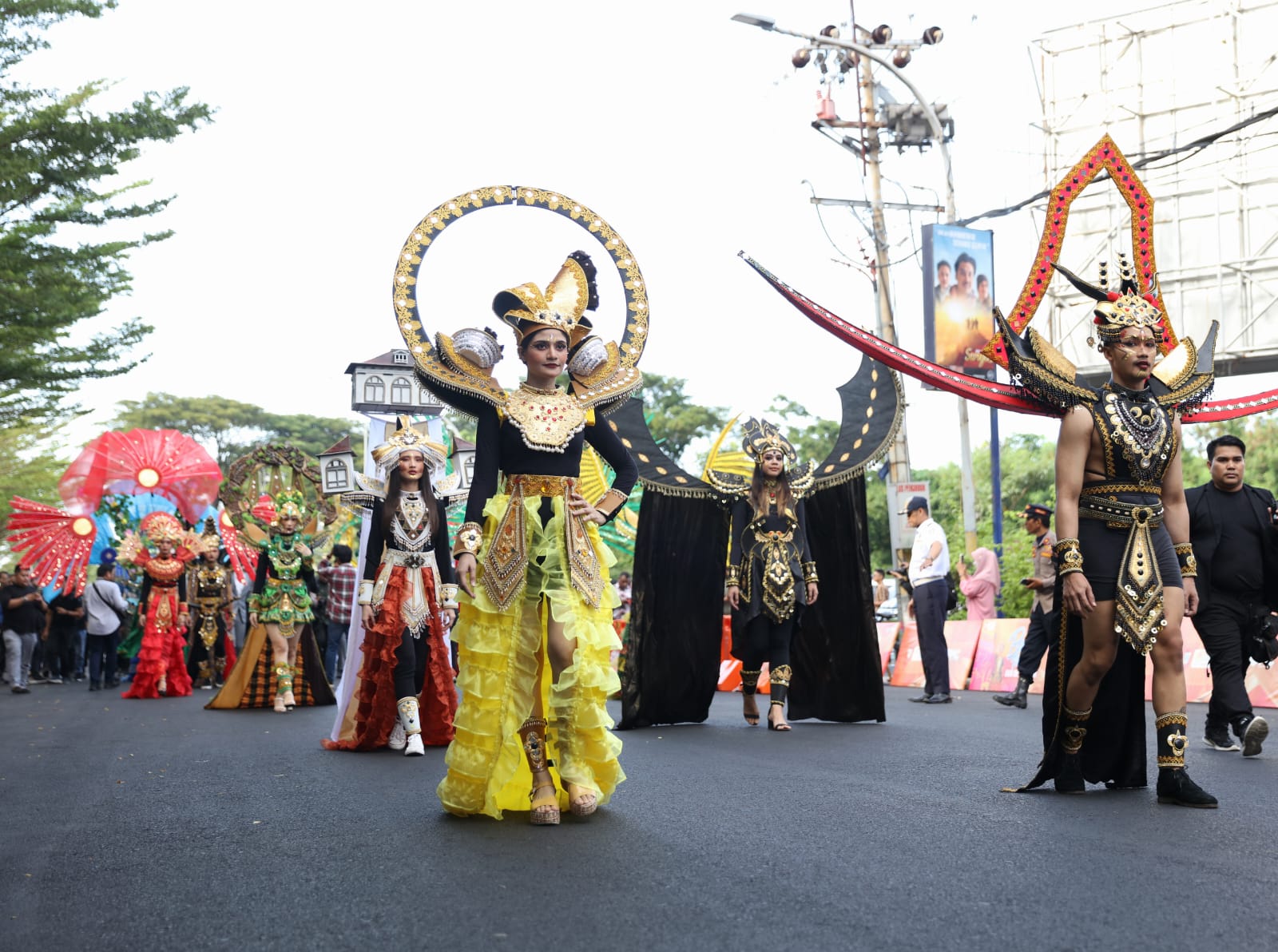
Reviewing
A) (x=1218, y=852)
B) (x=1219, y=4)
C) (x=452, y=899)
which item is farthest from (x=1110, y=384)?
(x=1219, y=4)

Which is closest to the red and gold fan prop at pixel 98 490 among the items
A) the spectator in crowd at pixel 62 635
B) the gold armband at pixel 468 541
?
the spectator in crowd at pixel 62 635

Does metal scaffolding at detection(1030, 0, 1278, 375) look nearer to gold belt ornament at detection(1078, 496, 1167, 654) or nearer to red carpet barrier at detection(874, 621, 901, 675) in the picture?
red carpet barrier at detection(874, 621, 901, 675)

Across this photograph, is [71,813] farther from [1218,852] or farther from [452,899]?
[1218,852]

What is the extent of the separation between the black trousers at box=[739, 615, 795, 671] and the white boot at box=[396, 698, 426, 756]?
2.85 m

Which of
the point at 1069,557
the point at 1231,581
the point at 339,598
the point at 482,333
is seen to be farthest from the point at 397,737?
the point at 339,598

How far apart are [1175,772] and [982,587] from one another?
1123cm

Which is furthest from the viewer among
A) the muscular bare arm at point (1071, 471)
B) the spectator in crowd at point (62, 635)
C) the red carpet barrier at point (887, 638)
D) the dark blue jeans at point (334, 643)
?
the spectator in crowd at point (62, 635)

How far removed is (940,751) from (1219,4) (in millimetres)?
28266

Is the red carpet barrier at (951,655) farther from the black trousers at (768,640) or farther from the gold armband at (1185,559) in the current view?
the gold armband at (1185,559)

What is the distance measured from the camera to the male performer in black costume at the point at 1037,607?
12.5 metres

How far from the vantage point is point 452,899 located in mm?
4004

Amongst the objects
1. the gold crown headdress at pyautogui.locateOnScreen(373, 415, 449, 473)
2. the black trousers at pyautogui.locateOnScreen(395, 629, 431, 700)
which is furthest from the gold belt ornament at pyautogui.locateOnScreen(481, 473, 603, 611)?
the black trousers at pyautogui.locateOnScreen(395, 629, 431, 700)

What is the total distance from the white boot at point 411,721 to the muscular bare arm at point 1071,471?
4.48 m

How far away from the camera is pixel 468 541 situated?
5664mm
